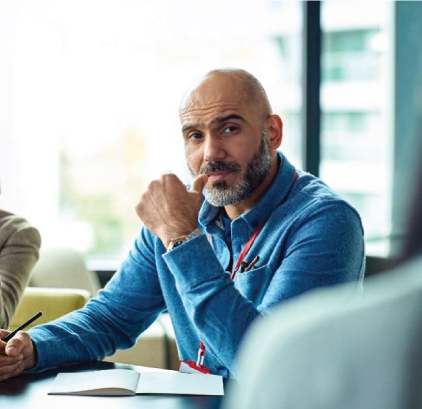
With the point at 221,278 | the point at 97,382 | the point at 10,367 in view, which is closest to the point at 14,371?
the point at 10,367

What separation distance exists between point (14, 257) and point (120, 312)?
0.60m

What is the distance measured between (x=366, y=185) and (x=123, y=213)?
4.98 ft

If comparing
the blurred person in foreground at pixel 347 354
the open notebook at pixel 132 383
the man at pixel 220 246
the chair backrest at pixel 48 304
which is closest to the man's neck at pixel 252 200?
the man at pixel 220 246

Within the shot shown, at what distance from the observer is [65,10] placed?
4301 mm

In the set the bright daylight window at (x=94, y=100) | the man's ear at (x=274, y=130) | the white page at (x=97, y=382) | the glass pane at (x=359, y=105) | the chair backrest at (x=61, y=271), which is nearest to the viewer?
the white page at (x=97, y=382)

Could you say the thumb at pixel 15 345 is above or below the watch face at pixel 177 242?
below

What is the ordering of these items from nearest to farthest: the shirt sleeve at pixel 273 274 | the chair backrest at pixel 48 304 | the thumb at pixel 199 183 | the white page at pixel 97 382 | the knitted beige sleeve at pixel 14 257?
A: 1. the white page at pixel 97 382
2. the shirt sleeve at pixel 273 274
3. the thumb at pixel 199 183
4. the knitted beige sleeve at pixel 14 257
5. the chair backrest at pixel 48 304

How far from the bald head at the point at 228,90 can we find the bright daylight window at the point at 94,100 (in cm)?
235

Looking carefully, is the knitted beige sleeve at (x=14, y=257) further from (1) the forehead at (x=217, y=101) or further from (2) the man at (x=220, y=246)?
(1) the forehead at (x=217, y=101)

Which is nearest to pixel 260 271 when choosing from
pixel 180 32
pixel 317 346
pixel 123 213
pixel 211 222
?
pixel 211 222

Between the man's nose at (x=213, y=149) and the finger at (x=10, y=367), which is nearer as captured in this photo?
the finger at (x=10, y=367)

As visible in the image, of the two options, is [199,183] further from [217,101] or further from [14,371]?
[14,371]

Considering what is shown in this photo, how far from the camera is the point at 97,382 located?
1.49m

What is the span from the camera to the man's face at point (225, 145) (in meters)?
1.91
